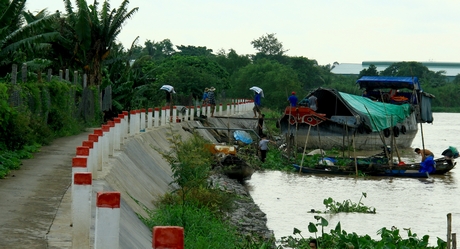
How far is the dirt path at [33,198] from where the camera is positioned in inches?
354

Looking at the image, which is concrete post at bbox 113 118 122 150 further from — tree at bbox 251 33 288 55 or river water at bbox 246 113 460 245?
tree at bbox 251 33 288 55

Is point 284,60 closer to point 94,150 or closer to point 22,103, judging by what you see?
point 22,103

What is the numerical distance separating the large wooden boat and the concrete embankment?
13.6m

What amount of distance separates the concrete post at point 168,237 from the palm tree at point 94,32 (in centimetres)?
2737

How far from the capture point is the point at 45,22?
78.6 ft

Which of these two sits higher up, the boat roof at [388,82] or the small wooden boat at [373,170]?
the boat roof at [388,82]

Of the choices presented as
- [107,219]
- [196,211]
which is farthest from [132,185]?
[107,219]

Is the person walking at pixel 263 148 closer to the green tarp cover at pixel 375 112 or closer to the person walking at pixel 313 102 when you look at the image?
the green tarp cover at pixel 375 112

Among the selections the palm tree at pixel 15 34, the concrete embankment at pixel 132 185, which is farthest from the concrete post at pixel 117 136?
the palm tree at pixel 15 34

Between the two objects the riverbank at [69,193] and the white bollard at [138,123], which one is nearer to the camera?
the riverbank at [69,193]

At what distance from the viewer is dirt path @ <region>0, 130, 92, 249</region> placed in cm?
898

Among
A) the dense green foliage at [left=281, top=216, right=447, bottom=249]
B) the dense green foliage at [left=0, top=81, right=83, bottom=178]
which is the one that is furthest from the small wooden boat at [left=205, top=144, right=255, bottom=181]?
the dense green foliage at [left=281, top=216, right=447, bottom=249]

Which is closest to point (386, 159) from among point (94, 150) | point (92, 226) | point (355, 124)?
point (355, 124)

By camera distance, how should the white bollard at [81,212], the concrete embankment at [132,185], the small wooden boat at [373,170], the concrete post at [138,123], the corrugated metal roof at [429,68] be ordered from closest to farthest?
1. the white bollard at [81,212]
2. the concrete embankment at [132,185]
3. the concrete post at [138,123]
4. the small wooden boat at [373,170]
5. the corrugated metal roof at [429,68]
